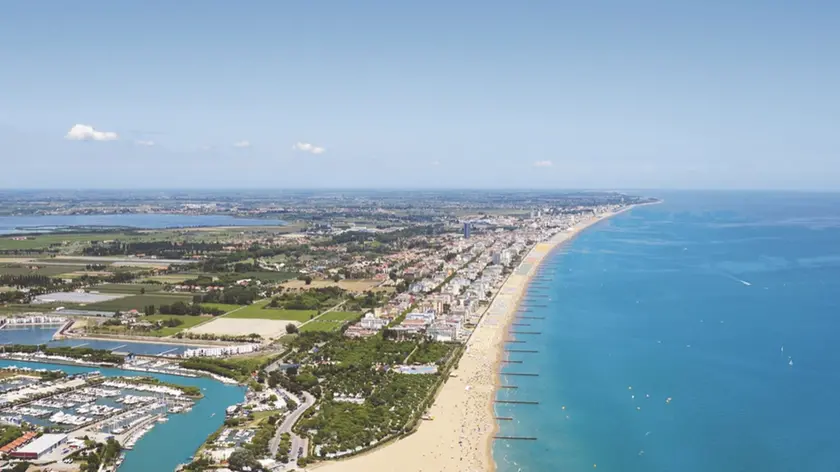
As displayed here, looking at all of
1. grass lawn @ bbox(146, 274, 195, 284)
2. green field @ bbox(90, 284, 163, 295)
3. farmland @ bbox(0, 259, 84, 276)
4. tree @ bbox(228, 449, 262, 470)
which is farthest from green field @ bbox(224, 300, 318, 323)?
farmland @ bbox(0, 259, 84, 276)

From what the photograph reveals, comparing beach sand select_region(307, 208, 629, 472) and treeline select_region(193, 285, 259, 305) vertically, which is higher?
treeline select_region(193, 285, 259, 305)

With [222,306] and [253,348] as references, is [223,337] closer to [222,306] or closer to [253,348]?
[253,348]

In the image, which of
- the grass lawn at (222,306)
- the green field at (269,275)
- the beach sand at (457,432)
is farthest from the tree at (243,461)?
the green field at (269,275)

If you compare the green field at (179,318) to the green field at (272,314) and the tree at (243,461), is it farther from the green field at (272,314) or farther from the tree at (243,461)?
the tree at (243,461)

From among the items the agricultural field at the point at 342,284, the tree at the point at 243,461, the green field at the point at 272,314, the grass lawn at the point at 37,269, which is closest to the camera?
the tree at the point at 243,461

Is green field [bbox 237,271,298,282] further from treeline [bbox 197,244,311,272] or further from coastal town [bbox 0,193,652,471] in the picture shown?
treeline [bbox 197,244,311,272]

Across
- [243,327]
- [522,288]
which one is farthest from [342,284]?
[243,327]
